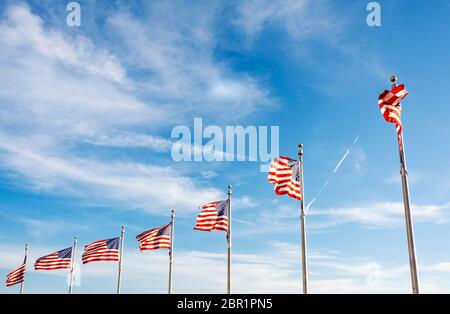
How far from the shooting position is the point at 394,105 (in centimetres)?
2005

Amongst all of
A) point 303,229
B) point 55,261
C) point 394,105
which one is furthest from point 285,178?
point 55,261

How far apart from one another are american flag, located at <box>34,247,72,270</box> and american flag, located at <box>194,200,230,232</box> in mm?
18291

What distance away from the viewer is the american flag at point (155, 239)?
38438 mm

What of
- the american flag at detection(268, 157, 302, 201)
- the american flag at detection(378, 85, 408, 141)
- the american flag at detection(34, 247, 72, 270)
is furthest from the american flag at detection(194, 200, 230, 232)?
the american flag at detection(34, 247, 72, 270)

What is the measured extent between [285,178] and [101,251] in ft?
72.9

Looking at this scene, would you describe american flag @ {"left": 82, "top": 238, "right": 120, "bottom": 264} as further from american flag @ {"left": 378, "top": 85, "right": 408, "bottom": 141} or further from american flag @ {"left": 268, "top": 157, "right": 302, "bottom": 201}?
american flag @ {"left": 378, "top": 85, "right": 408, "bottom": 141}

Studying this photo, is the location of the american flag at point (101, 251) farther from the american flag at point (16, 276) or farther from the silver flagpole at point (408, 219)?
the silver flagpole at point (408, 219)

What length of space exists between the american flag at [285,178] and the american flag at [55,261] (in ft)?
87.4

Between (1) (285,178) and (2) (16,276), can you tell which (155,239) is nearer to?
(1) (285,178)
